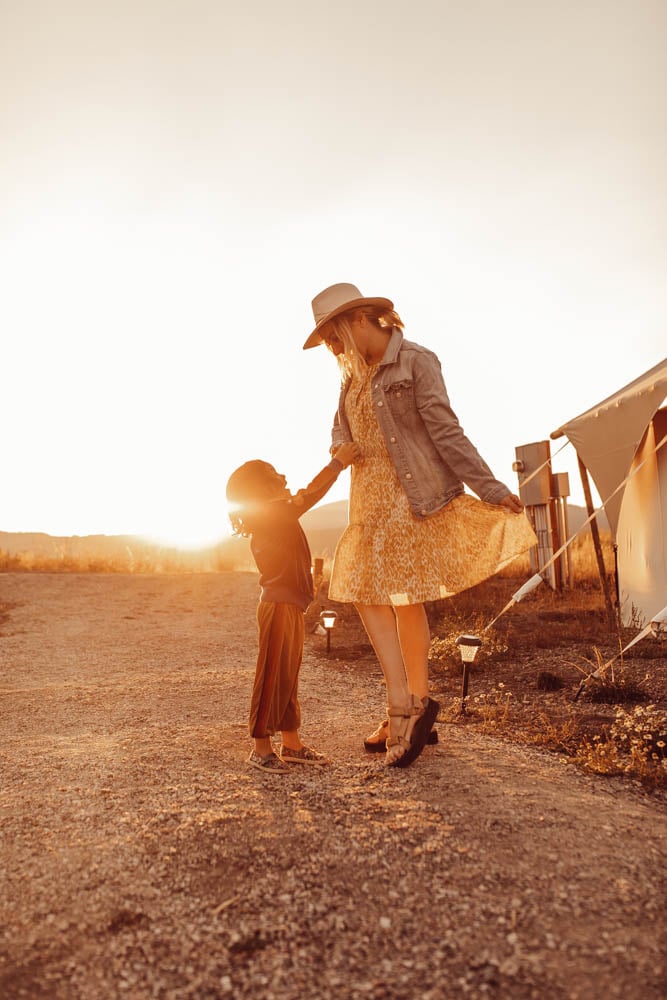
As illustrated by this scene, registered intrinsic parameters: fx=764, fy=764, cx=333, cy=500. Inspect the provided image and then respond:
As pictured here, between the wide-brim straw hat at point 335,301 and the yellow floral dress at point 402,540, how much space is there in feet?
0.95

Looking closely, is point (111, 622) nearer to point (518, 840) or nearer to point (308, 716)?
point (308, 716)

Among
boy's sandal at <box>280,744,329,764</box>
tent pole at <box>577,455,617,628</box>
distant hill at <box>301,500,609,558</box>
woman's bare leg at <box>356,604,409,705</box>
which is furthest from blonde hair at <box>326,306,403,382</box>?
distant hill at <box>301,500,609,558</box>

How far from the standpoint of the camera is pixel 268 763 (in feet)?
11.4

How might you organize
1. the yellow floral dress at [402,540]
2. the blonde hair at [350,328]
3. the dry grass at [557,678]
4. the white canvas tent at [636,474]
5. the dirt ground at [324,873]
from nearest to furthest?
the dirt ground at [324,873] < the yellow floral dress at [402,540] < the blonde hair at [350,328] < the dry grass at [557,678] < the white canvas tent at [636,474]

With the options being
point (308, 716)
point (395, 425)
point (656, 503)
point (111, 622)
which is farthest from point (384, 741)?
point (111, 622)

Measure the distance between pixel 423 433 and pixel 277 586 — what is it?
99 cm

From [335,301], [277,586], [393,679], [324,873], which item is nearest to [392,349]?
[335,301]

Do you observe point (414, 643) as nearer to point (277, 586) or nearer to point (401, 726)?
point (401, 726)

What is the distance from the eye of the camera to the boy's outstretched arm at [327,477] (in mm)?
3516

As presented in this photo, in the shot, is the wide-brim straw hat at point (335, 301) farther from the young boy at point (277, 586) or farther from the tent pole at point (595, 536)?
the tent pole at point (595, 536)

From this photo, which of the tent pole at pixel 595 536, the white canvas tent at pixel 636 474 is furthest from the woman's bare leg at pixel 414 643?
the tent pole at pixel 595 536

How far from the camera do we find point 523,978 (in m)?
1.73

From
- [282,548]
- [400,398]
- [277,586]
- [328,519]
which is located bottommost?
[277,586]

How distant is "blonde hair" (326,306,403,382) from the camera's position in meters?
3.47
